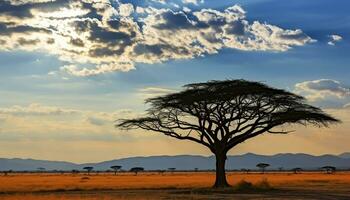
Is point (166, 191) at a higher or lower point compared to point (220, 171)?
lower

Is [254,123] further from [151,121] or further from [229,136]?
[151,121]

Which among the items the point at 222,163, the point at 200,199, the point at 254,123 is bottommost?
the point at 200,199

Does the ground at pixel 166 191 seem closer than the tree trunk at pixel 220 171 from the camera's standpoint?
Yes

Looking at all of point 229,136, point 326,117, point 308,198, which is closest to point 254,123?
point 229,136

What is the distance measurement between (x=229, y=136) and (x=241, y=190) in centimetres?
951

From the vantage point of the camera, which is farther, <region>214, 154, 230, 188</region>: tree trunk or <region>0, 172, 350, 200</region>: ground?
<region>214, 154, 230, 188</region>: tree trunk

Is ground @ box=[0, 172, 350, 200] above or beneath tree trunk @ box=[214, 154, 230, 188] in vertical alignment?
beneath

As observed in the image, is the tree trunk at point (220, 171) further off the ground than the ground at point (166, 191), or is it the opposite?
the tree trunk at point (220, 171)

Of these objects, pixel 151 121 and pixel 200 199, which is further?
Answer: pixel 151 121

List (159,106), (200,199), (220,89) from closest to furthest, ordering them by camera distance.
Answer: (200,199)
(220,89)
(159,106)

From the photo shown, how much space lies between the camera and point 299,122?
Answer: 63156 millimetres

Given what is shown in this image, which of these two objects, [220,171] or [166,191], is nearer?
[166,191]

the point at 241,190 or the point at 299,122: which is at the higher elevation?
the point at 299,122

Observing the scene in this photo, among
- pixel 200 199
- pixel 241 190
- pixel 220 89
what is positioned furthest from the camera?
pixel 220 89
